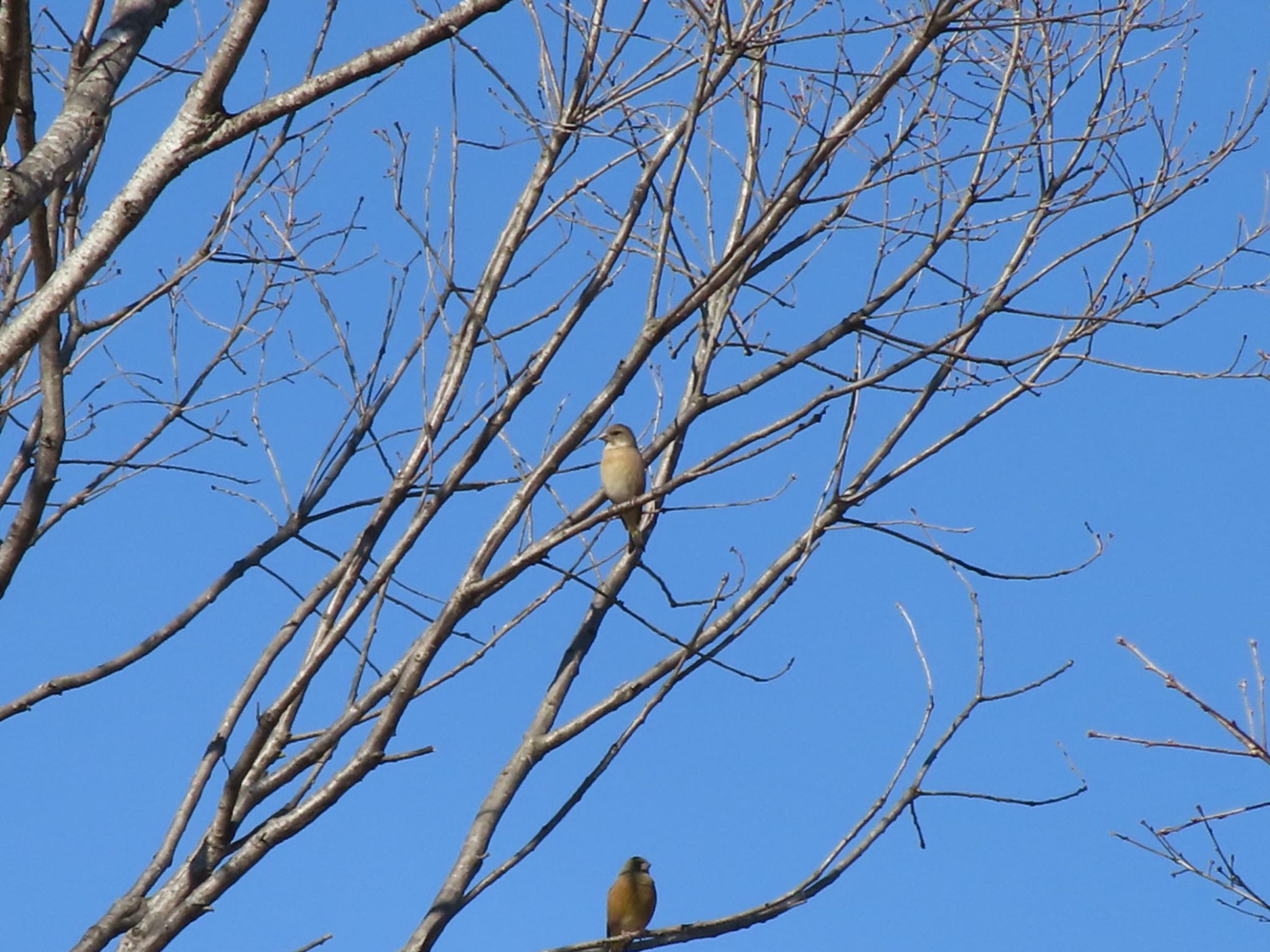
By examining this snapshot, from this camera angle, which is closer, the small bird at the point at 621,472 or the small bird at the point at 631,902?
the small bird at the point at 621,472

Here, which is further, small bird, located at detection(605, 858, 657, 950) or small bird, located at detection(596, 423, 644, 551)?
small bird, located at detection(605, 858, 657, 950)

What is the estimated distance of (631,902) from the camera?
7.12 metres

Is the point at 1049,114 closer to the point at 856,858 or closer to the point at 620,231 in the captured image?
the point at 620,231

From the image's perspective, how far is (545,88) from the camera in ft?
12.6

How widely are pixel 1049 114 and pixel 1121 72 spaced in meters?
0.33

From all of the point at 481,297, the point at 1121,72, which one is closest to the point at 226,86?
the point at 481,297

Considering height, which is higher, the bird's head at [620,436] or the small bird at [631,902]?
the bird's head at [620,436]

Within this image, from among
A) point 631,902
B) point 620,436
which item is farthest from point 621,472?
point 631,902

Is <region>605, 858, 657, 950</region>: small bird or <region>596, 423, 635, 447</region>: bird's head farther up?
<region>596, 423, 635, 447</region>: bird's head

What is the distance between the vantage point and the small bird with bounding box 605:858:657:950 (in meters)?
7.07

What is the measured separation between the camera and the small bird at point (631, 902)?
23.2 feet

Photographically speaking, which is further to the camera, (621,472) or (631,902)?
(631,902)

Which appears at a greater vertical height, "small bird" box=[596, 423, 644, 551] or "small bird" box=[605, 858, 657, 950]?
"small bird" box=[596, 423, 644, 551]

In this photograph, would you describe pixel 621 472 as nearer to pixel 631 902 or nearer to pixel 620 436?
pixel 620 436
